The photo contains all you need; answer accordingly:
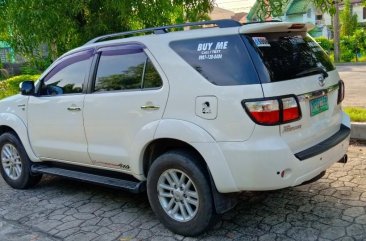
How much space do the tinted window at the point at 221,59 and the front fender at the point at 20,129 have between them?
261 centimetres

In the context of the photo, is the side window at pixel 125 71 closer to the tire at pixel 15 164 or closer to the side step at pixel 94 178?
the side step at pixel 94 178

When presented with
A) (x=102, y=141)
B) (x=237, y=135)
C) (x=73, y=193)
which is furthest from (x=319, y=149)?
(x=73, y=193)

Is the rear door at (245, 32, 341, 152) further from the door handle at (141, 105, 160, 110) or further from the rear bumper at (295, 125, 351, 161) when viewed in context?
the door handle at (141, 105, 160, 110)

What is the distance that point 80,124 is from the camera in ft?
15.6

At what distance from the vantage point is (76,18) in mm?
7043

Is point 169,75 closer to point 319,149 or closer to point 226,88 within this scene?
point 226,88

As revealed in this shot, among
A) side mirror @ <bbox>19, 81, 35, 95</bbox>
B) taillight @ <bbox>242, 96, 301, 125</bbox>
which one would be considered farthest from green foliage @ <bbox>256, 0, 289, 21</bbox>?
side mirror @ <bbox>19, 81, 35, 95</bbox>

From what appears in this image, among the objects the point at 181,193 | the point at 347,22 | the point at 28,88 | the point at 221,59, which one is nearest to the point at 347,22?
the point at 347,22

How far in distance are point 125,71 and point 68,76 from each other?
96 cm

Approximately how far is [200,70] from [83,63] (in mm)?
1692

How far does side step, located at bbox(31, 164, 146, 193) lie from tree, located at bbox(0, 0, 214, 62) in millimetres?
2304

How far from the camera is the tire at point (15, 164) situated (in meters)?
5.63

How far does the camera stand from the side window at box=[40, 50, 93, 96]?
4.86 meters

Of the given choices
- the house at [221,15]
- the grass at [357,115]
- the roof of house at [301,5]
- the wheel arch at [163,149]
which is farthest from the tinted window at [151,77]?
the grass at [357,115]
